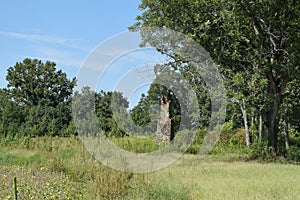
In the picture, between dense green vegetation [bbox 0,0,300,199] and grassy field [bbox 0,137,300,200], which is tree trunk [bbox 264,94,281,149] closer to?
dense green vegetation [bbox 0,0,300,199]

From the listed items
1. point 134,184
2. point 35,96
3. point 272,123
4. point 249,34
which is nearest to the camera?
point 134,184

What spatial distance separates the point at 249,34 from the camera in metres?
13.1

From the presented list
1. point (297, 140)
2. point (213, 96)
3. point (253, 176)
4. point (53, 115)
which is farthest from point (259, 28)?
point (53, 115)

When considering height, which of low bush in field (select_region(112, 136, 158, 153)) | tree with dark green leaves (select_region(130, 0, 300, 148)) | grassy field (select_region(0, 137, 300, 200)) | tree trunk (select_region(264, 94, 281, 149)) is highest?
tree with dark green leaves (select_region(130, 0, 300, 148))

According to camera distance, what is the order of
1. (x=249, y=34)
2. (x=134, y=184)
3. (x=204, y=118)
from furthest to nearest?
(x=204, y=118)
(x=249, y=34)
(x=134, y=184)

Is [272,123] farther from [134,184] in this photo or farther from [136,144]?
[134,184]

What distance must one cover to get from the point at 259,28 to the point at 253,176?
537cm

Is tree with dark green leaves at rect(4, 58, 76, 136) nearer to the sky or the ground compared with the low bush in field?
nearer to the sky

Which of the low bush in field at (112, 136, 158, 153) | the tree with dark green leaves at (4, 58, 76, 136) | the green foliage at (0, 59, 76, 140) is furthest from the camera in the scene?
the tree with dark green leaves at (4, 58, 76, 136)

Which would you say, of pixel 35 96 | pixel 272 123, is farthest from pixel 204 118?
pixel 35 96

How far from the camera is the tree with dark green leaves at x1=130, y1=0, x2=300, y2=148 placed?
12375 millimetres

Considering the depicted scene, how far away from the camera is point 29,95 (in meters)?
41.3

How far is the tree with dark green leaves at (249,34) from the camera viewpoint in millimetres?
12375

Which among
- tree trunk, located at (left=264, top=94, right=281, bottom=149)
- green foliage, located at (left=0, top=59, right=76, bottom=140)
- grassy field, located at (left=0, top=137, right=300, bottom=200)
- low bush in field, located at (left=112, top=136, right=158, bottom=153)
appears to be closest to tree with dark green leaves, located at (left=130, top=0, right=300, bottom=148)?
tree trunk, located at (left=264, top=94, right=281, bottom=149)
